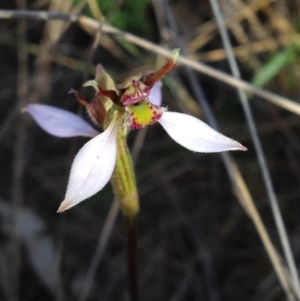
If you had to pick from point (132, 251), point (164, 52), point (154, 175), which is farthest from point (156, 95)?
point (154, 175)

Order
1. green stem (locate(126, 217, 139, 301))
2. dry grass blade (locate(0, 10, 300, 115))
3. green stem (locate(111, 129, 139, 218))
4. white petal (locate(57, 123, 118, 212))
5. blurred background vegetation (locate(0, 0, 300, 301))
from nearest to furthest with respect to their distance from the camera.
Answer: white petal (locate(57, 123, 118, 212)) < green stem (locate(111, 129, 139, 218)) < green stem (locate(126, 217, 139, 301)) < dry grass blade (locate(0, 10, 300, 115)) < blurred background vegetation (locate(0, 0, 300, 301))

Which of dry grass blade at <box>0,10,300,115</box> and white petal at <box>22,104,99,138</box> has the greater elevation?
dry grass blade at <box>0,10,300,115</box>

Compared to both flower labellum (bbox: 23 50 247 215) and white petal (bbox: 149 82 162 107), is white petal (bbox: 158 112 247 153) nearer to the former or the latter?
flower labellum (bbox: 23 50 247 215)

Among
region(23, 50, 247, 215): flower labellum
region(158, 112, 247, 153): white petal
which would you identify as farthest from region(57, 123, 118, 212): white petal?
region(158, 112, 247, 153): white petal

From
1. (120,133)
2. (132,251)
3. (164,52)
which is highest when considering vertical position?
(164,52)

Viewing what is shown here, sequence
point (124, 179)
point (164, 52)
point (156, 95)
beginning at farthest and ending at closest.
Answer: point (164, 52) → point (156, 95) → point (124, 179)

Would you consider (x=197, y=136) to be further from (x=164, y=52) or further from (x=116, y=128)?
(x=164, y=52)

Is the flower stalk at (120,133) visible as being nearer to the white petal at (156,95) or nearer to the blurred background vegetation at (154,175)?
the white petal at (156,95)

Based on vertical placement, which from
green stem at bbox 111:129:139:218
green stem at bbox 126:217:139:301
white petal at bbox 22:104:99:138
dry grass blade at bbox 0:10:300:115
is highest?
dry grass blade at bbox 0:10:300:115

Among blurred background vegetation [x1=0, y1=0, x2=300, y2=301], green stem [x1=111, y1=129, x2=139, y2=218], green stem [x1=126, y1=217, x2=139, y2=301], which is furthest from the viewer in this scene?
blurred background vegetation [x1=0, y1=0, x2=300, y2=301]
